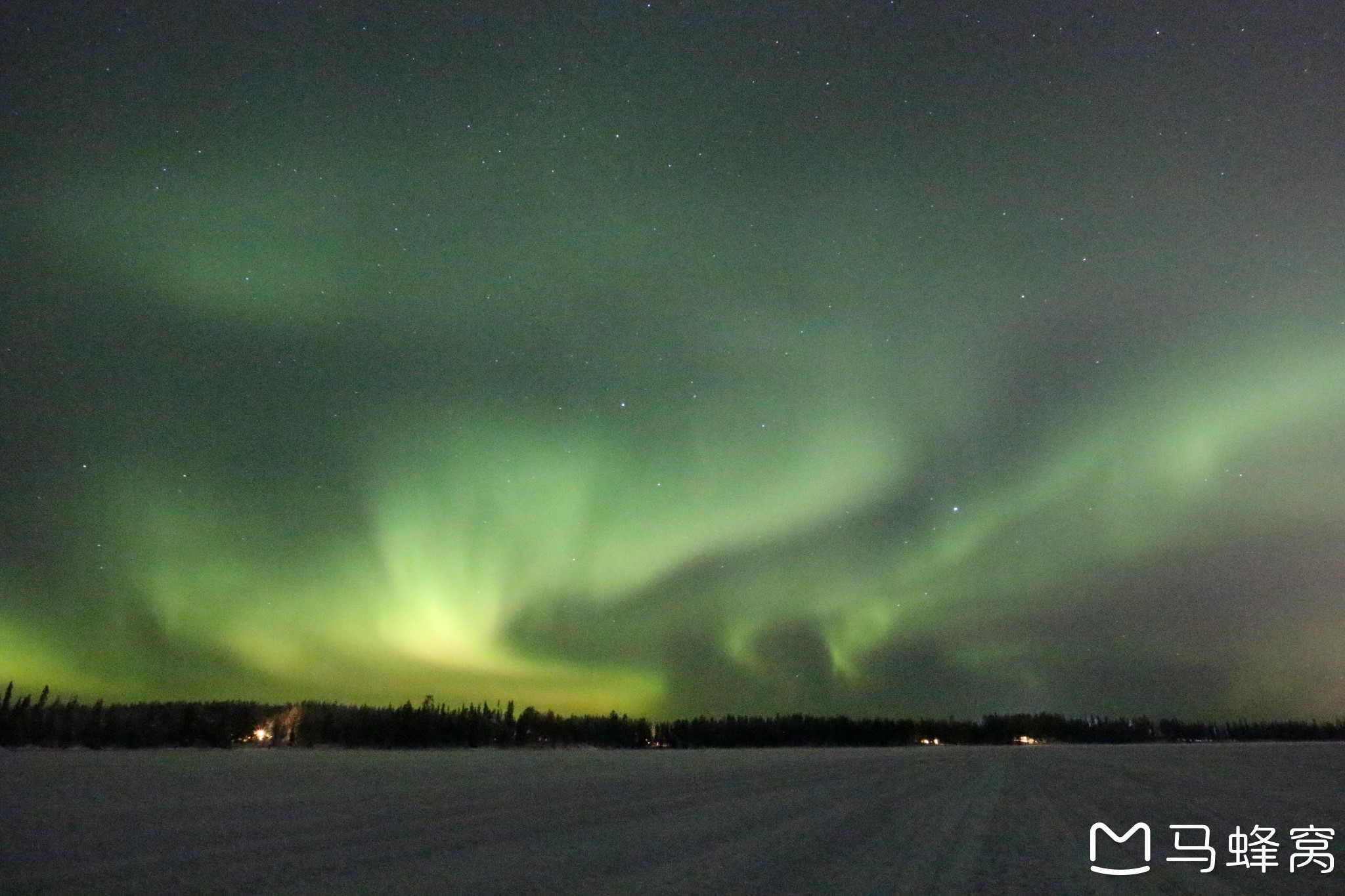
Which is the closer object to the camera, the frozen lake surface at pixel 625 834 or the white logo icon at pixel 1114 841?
the frozen lake surface at pixel 625 834

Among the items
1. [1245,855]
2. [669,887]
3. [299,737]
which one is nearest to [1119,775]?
[1245,855]

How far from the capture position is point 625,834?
61.8ft

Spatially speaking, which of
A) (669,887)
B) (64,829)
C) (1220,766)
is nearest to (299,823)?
(64,829)

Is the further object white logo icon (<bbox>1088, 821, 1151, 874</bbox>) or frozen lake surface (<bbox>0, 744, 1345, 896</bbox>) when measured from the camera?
white logo icon (<bbox>1088, 821, 1151, 874</bbox>)

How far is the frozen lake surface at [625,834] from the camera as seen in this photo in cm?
1306

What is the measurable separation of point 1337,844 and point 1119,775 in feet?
92.8

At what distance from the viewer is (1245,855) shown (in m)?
16.5

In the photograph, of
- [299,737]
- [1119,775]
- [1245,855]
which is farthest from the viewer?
[299,737]

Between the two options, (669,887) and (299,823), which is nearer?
(669,887)

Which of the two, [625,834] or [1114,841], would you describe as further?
[625,834]

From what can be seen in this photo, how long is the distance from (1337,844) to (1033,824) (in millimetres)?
6116

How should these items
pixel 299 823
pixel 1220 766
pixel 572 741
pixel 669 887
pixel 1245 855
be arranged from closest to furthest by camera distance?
pixel 669 887 → pixel 1245 855 → pixel 299 823 → pixel 1220 766 → pixel 572 741

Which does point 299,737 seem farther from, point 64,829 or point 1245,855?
point 1245,855

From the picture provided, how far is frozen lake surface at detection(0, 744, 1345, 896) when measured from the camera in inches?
514
